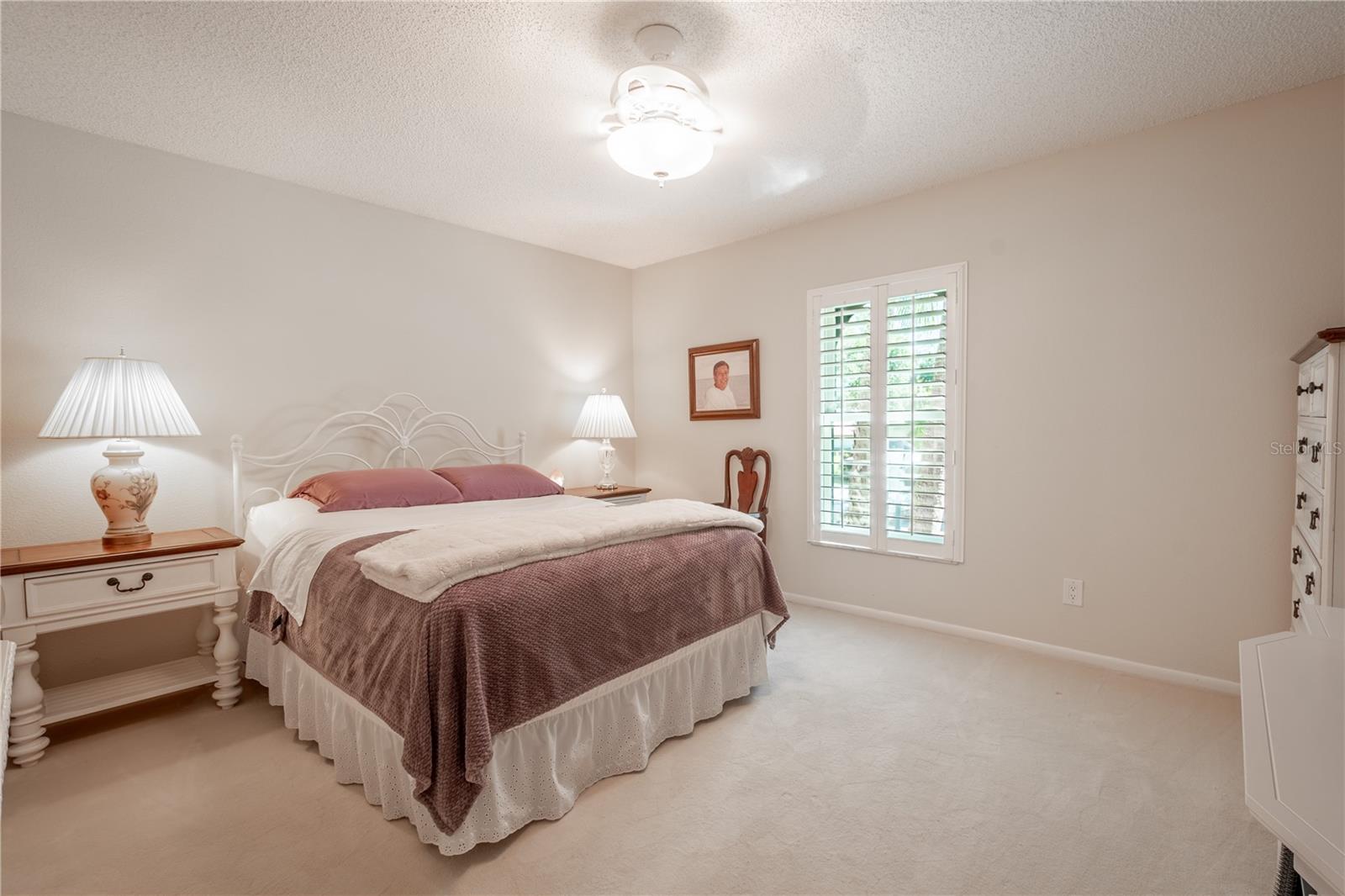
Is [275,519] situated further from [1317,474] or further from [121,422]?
[1317,474]

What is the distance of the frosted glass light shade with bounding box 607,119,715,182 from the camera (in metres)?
2.16

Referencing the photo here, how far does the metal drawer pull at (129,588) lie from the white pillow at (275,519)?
376mm

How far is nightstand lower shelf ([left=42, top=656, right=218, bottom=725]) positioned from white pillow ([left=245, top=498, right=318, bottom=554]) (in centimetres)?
53

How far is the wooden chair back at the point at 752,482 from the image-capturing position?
403cm

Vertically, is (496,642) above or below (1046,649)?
above

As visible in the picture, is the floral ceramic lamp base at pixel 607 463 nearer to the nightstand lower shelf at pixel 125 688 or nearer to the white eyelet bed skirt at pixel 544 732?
the white eyelet bed skirt at pixel 544 732

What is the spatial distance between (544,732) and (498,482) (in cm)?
172

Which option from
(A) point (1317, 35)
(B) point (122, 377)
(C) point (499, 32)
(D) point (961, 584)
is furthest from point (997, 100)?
(B) point (122, 377)

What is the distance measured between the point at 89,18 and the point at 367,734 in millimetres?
2351

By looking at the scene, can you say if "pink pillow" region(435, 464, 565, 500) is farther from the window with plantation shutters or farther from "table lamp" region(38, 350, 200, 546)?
the window with plantation shutters

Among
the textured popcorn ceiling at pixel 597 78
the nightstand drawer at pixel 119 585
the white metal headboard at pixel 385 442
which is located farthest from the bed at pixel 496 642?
the textured popcorn ceiling at pixel 597 78

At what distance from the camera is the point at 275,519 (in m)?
2.64

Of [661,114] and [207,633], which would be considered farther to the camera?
[207,633]

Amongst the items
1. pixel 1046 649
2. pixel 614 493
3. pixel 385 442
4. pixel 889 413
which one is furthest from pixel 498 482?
pixel 1046 649
